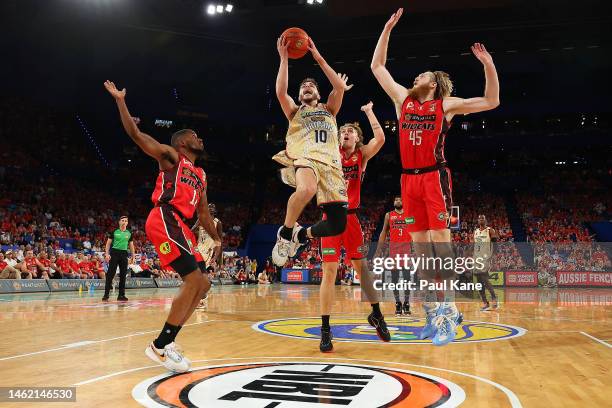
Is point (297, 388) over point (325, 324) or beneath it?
beneath

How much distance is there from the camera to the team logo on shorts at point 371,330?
20.1ft

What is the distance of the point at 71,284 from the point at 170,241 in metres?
14.2

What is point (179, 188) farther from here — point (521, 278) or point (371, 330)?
point (521, 278)

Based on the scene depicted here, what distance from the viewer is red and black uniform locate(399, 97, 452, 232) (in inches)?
198

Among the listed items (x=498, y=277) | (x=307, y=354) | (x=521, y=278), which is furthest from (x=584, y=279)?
(x=307, y=354)

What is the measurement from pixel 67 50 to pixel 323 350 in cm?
2318

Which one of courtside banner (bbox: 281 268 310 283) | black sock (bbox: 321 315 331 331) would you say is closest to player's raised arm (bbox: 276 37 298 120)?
black sock (bbox: 321 315 331 331)

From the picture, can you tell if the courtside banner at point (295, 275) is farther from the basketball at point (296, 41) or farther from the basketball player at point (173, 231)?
the basketball player at point (173, 231)

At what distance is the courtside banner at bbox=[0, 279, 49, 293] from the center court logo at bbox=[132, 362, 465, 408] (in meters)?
12.9

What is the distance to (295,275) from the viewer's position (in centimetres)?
2853

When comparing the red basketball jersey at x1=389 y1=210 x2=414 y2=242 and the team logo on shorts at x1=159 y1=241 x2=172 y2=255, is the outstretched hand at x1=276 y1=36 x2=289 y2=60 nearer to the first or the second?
the team logo on shorts at x1=159 y1=241 x2=172 y2=255

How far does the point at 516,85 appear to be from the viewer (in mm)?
30547

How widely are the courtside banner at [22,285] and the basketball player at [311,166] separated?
12376 mm

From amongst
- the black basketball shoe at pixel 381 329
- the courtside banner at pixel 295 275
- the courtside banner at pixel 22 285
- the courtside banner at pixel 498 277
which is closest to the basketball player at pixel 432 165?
the black basketball shoe at pixel 381 329
